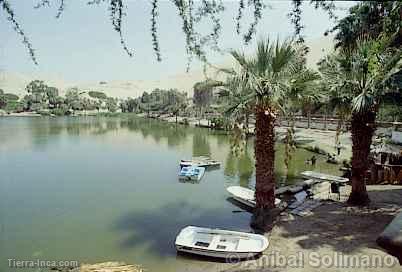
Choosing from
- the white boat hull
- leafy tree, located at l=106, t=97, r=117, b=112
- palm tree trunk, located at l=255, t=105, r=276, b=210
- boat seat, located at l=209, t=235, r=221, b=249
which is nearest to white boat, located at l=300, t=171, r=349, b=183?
palm tree trunk, located at l=255, t=105, r=276, b=210

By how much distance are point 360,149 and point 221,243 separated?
5432 mm

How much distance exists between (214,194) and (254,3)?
1494cm

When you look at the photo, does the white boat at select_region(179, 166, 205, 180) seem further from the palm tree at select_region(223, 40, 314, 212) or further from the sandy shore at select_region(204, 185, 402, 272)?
the palm tree at select_region(223, 40, 314, 212)

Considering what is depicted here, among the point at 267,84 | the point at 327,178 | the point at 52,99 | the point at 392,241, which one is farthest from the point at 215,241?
the point at 52,99

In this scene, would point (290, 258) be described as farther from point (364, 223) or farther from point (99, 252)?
point (99, 252)

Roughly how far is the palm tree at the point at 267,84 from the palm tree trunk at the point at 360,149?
260 centimetres

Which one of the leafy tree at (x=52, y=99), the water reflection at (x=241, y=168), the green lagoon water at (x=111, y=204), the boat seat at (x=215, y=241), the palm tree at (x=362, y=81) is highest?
the leafy tree at (x=52, y=99)

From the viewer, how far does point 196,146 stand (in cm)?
3716

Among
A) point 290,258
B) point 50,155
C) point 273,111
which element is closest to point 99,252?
point 290,258

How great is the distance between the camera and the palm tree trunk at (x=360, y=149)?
36.1ft

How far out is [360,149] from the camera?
1127cm

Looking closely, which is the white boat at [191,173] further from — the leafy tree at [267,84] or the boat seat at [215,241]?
the boat seat at [215,241]

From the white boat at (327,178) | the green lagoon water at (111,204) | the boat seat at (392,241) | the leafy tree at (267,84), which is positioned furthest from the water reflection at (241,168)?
the boat seat at (392,241)

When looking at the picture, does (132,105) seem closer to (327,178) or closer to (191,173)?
(191,173)
